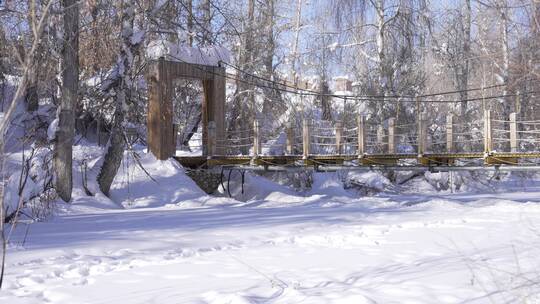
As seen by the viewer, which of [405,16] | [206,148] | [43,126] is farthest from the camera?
[405,16]

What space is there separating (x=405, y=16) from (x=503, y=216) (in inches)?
351

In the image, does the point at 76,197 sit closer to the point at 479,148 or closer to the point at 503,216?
the point at 503,216

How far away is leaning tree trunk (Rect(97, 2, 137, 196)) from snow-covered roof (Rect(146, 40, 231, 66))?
1.71 meters

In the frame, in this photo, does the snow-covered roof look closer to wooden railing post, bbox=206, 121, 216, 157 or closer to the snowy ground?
wooden railing post, bbox=206, 121, 216, 157

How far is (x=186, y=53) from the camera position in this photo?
45.9 feet

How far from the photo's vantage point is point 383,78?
17953 millimetres

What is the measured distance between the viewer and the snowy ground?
3.94 meters

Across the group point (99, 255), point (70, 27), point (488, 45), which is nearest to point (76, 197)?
point (70, 27)

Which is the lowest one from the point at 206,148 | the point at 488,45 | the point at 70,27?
the point at 206,148

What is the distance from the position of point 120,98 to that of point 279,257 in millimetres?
6705

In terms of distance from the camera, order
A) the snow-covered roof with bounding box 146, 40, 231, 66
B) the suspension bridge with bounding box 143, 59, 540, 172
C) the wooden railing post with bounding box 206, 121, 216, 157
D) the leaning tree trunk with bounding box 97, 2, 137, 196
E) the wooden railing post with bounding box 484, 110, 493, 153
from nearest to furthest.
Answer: the wooden railing post with bounding box 484, 110, 493, 153 < the suspension bridge with bounding box 143, 59, 540, 172 < the leaning tree trunk with bounding box 97, 2, 137, 196 < the snow-covered roof with bounding box 146, 40, 231, 66 < the wooden railing post with bounding box 206, 121, 216, 157

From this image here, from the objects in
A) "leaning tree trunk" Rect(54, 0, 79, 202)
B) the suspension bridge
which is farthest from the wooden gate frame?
"leaning tree trunk" Rect(54, 0, 79, 202)

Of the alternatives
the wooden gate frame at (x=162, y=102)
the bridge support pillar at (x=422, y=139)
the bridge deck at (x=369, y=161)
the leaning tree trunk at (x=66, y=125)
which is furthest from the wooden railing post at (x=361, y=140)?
the leaning tree trunk at (x=66, y=125)

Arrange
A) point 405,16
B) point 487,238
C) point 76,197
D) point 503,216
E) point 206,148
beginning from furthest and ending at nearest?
point 405,16, point 206,148, point 76,197, point 503,216, point 487,238
